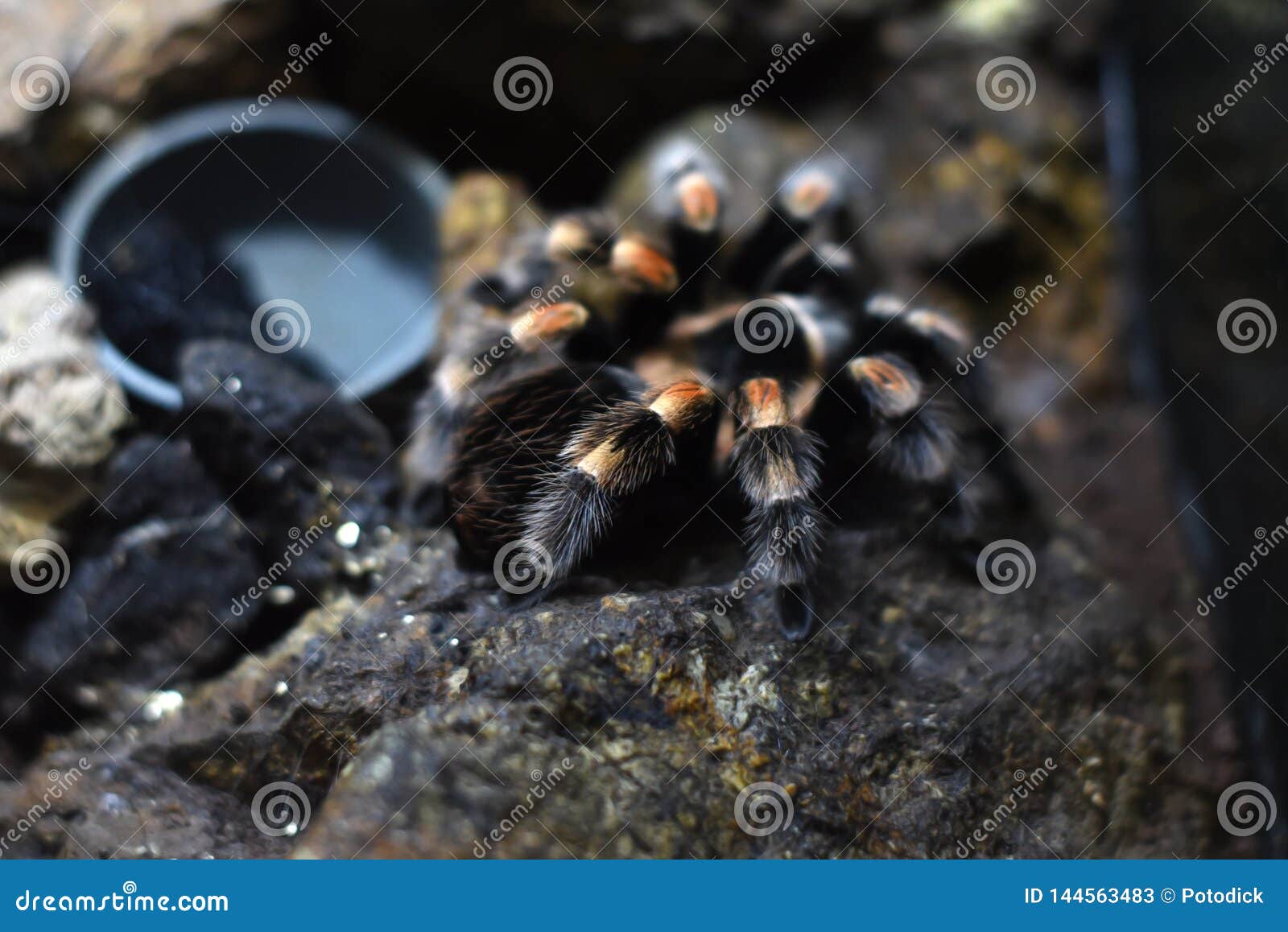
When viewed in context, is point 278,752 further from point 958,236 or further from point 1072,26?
point 1072,26

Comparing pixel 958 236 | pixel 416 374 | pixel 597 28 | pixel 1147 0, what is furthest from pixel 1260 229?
pixel 416 374

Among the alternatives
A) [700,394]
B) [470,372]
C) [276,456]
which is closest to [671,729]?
[700,394]

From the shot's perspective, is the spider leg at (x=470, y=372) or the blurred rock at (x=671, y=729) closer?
the blurred rock at (x=671, y=729)

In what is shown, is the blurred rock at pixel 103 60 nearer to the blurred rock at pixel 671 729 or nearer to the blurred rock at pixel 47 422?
the blurred rock at pixel 47 422

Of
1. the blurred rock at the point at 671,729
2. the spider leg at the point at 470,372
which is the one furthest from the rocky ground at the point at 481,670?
the spider leg at the point at 470,372

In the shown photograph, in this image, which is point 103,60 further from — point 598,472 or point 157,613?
point 598,472

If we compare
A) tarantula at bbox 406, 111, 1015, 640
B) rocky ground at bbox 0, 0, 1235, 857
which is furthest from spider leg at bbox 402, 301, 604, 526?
rocky ground at bbox 0, 0, 1235, 857

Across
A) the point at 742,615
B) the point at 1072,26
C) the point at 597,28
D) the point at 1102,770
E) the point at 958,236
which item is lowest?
the point at 742,615
